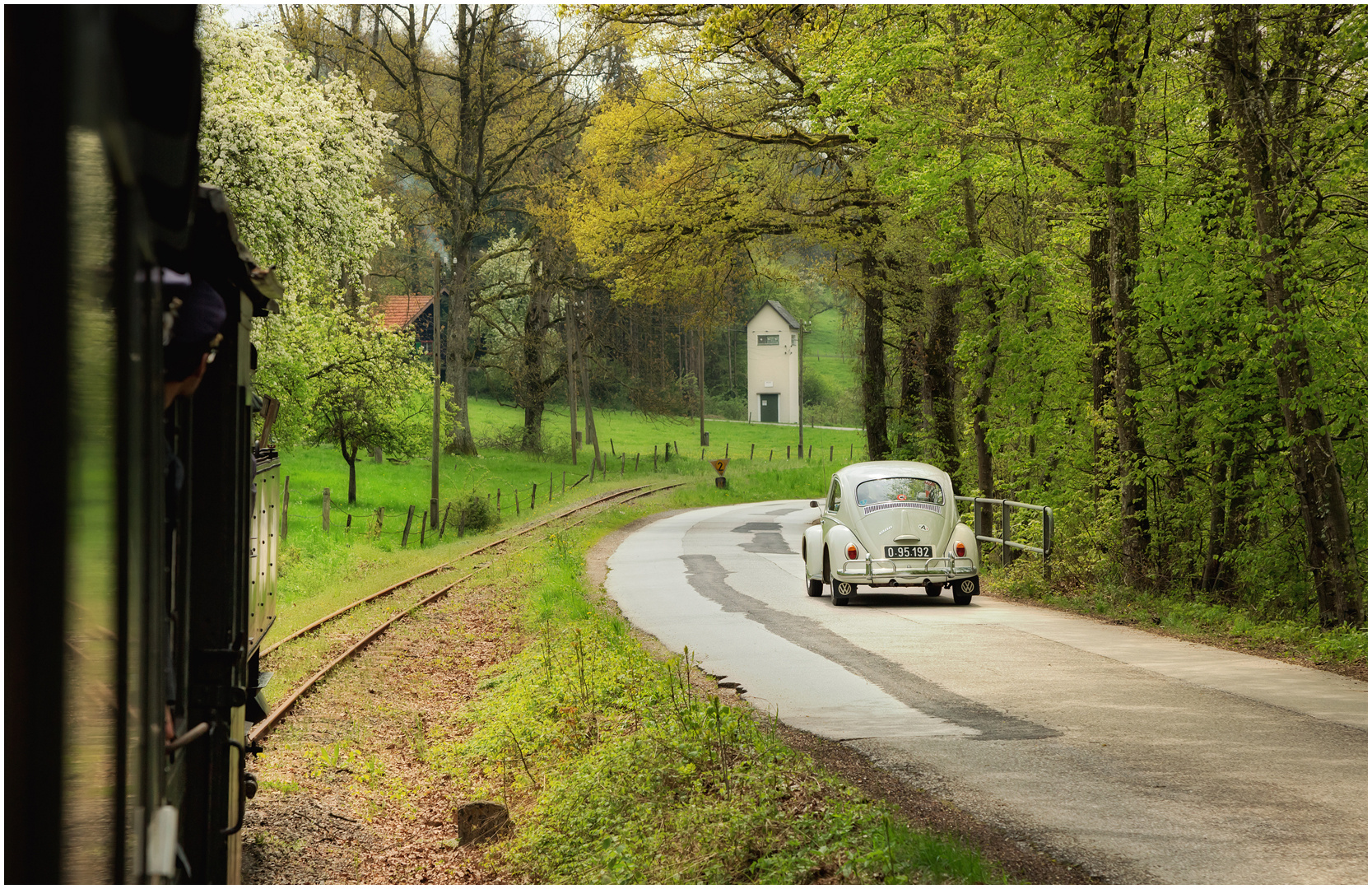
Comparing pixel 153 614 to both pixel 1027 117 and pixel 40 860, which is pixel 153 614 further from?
pixel 1027 117

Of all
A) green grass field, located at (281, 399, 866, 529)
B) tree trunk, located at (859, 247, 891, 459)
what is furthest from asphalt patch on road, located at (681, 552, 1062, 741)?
green grass field, located at (281, 399, 866, 529)

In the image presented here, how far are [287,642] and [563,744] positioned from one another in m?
6.62

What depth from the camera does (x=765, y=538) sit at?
28.7 meters

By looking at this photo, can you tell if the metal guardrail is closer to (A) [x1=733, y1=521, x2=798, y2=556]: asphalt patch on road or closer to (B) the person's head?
(A) [x1=733, y1=521, x2=798, y2=556]: asphalt patch on road

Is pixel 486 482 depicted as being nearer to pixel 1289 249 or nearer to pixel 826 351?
pixel 1289 249

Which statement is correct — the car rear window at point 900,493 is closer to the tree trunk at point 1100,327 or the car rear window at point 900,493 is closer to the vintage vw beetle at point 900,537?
the vintage vw beetle at point 900,537

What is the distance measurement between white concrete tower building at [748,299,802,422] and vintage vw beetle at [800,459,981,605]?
80.8 meters

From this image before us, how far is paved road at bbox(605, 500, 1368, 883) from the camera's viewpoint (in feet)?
19.1

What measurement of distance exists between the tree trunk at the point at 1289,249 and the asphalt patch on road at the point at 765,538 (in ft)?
42.4

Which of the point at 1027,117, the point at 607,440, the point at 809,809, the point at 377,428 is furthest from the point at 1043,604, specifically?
the point at 607,440

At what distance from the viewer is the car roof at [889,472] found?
16609mm

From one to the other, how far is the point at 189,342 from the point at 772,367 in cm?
9600

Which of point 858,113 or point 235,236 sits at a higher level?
point 858,113

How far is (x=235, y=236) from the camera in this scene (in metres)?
4.11
